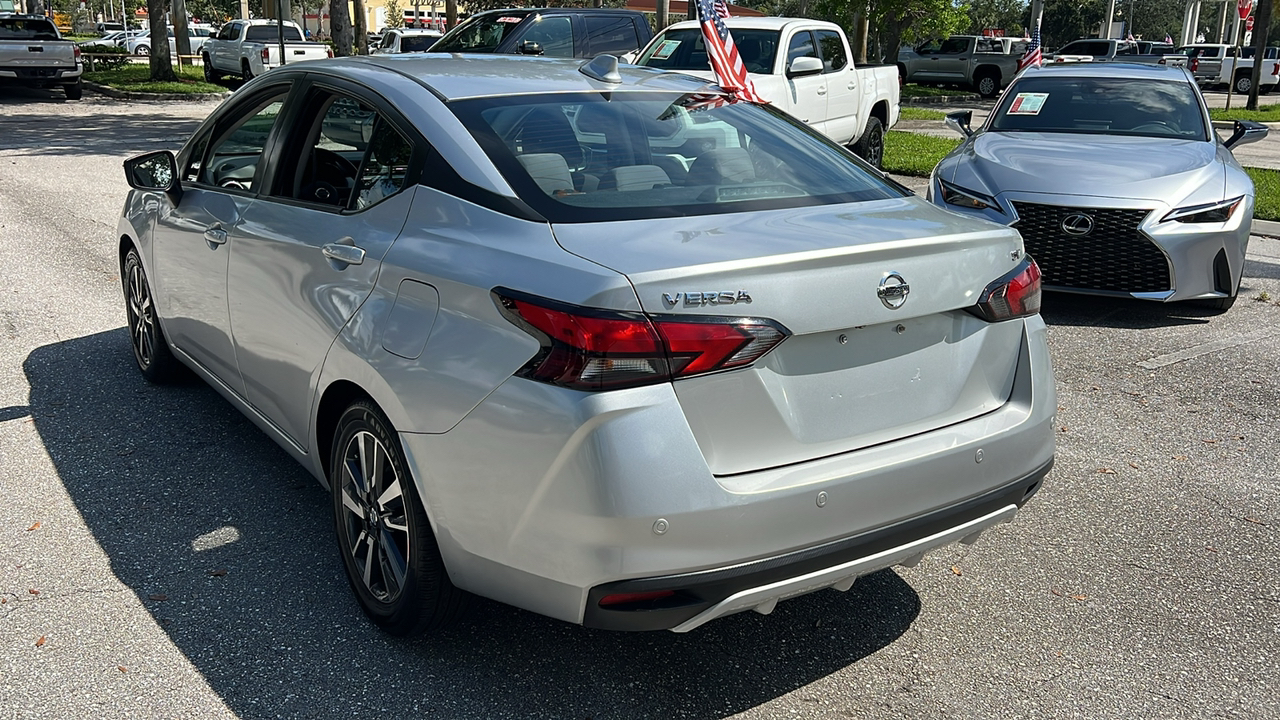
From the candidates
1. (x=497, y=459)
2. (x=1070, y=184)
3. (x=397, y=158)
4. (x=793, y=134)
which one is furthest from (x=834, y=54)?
(x=497, y=459)

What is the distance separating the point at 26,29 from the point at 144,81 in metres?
3.41

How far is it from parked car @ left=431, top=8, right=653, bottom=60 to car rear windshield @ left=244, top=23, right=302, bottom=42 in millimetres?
15404

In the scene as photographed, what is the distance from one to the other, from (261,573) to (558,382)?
170cm

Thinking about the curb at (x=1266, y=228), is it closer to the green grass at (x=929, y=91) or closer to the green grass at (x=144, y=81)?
the green grass at (x=929, y=91)

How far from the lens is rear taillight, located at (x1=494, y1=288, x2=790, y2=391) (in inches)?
98.5

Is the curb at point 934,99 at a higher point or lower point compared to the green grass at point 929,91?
lower

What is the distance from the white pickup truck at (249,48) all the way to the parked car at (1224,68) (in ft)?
93.5

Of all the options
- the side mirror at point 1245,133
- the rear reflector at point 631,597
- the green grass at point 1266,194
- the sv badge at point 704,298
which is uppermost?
the side mirror at point 1245,133

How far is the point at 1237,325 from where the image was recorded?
7.21 m

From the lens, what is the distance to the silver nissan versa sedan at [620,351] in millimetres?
2551

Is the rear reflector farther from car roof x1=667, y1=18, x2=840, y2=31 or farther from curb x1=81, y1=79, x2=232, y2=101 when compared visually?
curb x1=81, y1=79, x2=232, y2=101

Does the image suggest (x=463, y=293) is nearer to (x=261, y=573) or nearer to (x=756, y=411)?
(x=756, y=411)

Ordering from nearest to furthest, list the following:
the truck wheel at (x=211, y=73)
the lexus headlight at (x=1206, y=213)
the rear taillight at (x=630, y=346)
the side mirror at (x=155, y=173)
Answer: the rear taillight at (x=630, y=346)
the side mirror at (x=155, y=173)
the lexus headlight at (x=1206, y=213)
the truck wheel at (x=211, y=73)

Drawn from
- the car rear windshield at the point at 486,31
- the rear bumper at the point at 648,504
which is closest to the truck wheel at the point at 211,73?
the car rear windshield at the point at 486,31
